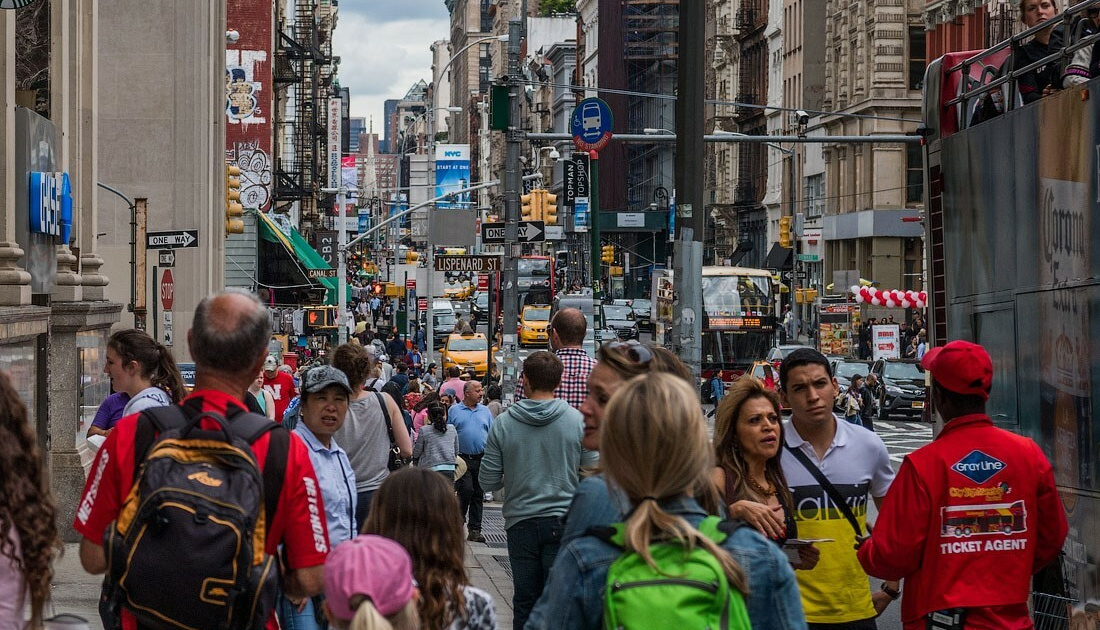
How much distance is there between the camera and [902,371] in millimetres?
41094

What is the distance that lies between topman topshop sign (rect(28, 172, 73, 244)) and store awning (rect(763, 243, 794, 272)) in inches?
2571

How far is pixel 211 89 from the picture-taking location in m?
34.9

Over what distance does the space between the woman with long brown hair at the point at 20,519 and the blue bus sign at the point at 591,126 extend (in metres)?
22.5

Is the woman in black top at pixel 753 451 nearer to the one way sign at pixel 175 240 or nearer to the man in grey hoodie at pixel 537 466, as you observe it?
the man in grey hoodie at pixel 537 466

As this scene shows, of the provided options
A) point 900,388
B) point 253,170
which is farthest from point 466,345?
point 900,388

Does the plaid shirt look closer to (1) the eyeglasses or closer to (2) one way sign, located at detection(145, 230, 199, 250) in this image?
(1) the eyeglasses

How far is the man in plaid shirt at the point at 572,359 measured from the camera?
9.42 metres

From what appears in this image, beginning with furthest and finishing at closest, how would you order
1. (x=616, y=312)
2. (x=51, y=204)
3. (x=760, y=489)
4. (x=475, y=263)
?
(x=616, y=312) → (x=475, y=263) → (x=51, y=204) → (x=760, y=489)

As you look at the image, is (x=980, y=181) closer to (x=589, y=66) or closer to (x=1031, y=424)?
(x=1031, y=424)

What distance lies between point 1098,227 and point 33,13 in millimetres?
12341

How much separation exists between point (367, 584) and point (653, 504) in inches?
28.3

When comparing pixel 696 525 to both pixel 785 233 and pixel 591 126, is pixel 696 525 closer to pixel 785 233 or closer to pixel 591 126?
pixel 591 126

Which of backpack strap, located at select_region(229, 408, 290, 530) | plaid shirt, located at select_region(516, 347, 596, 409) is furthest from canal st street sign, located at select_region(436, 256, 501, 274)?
backpack strap, located at select_region(229, 408, 290, 530)

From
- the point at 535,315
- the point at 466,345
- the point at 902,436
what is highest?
the point at 535,315
